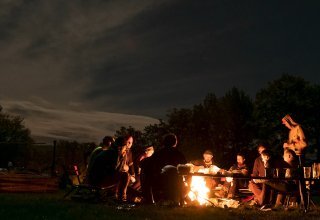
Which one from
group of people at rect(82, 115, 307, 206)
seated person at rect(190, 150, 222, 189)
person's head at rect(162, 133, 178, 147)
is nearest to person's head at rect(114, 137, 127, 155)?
group of people at rect(82, 115, 307, 206)

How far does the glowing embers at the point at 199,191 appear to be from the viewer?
36.0 feet

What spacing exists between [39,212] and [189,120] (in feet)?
176

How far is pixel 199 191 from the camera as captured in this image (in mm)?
11273

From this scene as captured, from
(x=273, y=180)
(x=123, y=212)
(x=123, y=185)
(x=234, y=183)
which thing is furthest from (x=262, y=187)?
(x=123, y=212)

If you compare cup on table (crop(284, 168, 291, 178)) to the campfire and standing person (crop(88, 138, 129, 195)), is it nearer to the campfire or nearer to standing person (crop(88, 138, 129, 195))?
the campfire

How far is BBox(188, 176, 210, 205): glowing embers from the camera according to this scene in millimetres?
10977

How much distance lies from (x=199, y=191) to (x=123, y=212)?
2.95 meters

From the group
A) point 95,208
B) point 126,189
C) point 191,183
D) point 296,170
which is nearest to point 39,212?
point 95,208

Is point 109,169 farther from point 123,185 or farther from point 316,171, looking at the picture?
point 316,171

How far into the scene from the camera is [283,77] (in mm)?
55562

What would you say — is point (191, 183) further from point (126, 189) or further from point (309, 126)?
point (309, 126)

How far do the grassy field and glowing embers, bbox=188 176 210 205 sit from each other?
3.23 ft

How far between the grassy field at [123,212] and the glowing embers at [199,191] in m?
0.98

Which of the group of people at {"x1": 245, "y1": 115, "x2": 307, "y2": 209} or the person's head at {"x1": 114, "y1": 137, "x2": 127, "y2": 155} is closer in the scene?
the group of people at {"x1": 245, "y1": 115, "x2": 307, "y2": 209}
